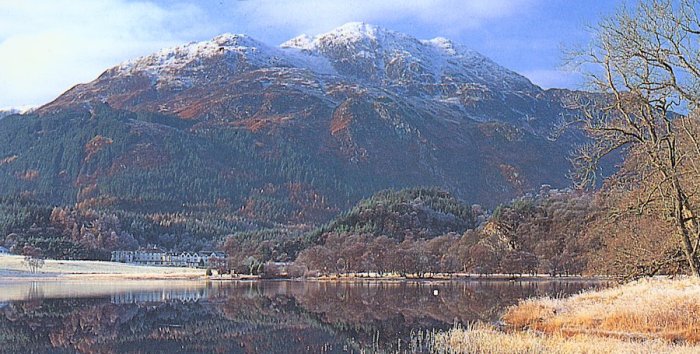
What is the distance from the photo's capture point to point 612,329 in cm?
3228

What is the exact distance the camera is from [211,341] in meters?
38.4

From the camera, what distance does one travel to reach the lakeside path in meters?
156

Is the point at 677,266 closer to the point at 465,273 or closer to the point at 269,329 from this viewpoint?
the point at 269,329

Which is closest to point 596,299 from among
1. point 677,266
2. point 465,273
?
point 677,266

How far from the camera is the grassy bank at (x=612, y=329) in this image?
2778 cm

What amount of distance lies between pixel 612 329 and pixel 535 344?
179 inches

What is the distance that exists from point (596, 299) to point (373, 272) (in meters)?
116

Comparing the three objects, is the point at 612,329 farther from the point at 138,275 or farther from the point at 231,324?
the point at 138,275

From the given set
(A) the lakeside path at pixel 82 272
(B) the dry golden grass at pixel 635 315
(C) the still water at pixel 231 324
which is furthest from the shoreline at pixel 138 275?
(B) the dry golden grass at pixel 635 315

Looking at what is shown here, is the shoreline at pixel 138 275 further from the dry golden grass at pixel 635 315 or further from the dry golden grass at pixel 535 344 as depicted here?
the dry golden grass at pixel 535 344

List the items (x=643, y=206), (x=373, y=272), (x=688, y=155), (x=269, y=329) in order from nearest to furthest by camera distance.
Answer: (x=688, y=155) < (x=643, y=206) < (x=269, y=329) < (x=373, y=272)

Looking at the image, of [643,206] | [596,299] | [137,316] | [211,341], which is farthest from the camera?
[137,316]

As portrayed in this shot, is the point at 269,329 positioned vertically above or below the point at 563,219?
below

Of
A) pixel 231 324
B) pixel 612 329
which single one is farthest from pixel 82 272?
pixel 612 329
